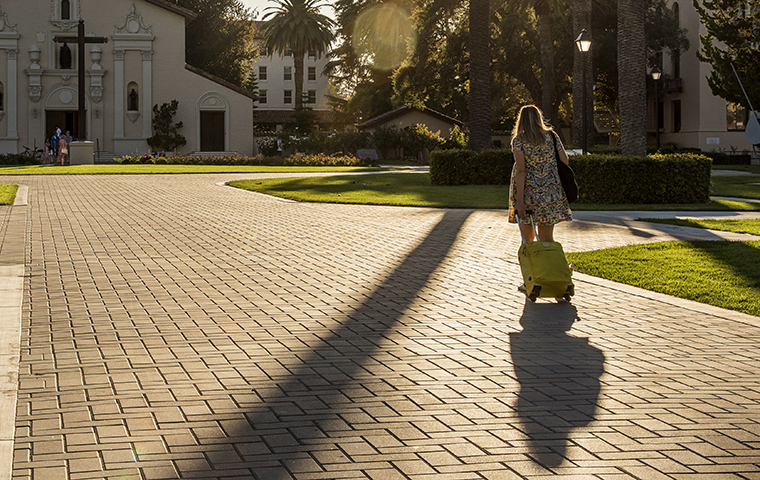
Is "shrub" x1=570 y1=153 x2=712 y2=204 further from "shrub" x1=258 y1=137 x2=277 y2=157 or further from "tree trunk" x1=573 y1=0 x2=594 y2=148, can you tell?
"shrub" x1=258 y1=137 x2=277 y2=157

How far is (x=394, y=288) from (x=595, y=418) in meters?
4.04

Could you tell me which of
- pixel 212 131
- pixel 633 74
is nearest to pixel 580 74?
pixel 633 74

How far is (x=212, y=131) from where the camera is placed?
5053cm

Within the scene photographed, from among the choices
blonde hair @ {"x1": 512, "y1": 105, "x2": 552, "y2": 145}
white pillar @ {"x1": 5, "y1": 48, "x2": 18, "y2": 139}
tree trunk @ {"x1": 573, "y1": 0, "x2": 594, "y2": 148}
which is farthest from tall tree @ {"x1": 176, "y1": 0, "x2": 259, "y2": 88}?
blonde hair @ {"x1": 512, "y1": 105, "x2": 552, "y2": 145}

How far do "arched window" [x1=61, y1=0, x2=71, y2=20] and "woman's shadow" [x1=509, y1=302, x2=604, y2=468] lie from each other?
4806 centimetres

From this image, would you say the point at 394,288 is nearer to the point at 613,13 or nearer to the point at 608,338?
the point at 608,338

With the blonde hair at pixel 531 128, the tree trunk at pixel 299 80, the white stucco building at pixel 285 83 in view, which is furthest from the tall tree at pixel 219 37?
the blonde hair at pixel 531 128

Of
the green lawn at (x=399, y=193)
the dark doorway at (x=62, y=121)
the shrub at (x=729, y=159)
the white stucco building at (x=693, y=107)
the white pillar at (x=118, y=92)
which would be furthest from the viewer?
the white pillar at (x=118, y=92)

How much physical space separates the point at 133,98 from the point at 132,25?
14.0ft

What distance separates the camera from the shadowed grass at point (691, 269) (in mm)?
8055

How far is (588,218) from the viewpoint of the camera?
15688mm

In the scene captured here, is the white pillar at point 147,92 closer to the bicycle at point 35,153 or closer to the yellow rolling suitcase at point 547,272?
the bicycle at point 35,153

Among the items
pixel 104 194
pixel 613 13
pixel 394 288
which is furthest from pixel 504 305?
pixel 613 13

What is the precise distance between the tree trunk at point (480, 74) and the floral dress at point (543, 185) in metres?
17.6
